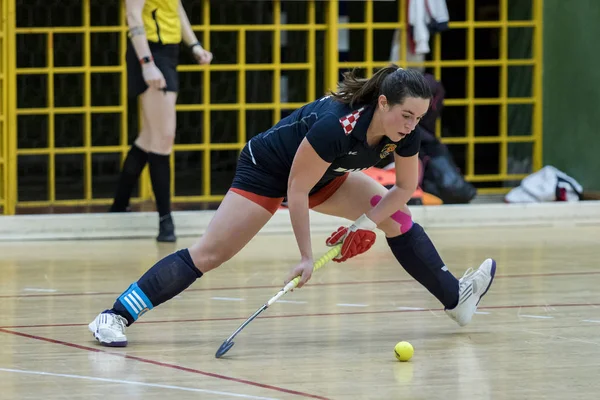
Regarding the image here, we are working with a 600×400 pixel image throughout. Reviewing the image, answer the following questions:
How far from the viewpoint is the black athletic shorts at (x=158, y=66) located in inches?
273

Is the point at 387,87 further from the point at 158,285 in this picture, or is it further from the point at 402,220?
the point at 158,285

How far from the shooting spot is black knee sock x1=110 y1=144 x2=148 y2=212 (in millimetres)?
7254

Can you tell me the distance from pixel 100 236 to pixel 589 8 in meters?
3.74

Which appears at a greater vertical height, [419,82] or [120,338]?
[419,82]

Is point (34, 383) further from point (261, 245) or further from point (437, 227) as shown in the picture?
point (437, 227)

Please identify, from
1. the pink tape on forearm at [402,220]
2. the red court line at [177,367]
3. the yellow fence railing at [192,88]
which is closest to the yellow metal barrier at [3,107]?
the yellow fence railing at [192,88]

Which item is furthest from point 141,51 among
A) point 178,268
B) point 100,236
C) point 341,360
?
point 341,360

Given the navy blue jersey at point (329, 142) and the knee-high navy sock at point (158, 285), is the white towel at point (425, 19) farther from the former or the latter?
the knee-high navy sock at point (158, 285)

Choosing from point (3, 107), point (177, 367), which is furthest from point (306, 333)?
point (3, 107)

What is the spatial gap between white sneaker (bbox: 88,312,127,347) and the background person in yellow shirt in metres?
2.73

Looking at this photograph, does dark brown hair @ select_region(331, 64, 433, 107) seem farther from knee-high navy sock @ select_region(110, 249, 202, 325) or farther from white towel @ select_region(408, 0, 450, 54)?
white towel @ select_region(408, 0, 450, 54)

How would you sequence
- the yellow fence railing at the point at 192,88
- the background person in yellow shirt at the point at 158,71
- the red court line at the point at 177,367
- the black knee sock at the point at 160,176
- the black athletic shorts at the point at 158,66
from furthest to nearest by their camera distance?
the yellow fence railing at the point at 192,88 < the black knee sock at the point at 160,176 < the black athletic shorts at the point at 158,66 < the background person in yellow shirt at the point at 158,71 < the red court line at the point at 177,367

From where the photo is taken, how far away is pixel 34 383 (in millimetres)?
3725

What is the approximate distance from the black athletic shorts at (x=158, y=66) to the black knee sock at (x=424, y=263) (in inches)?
108
